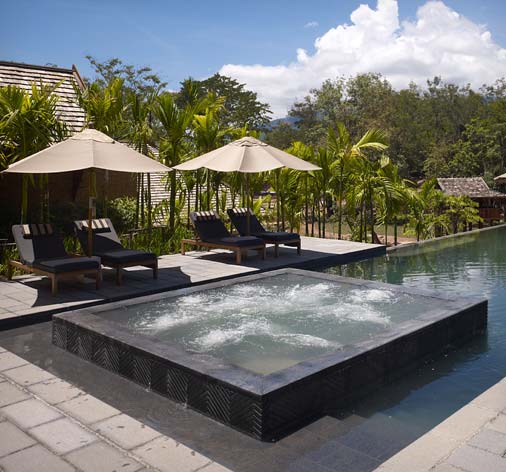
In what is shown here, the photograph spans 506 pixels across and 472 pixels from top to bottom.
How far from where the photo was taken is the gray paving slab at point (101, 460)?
3.14 metres

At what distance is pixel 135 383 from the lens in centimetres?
462

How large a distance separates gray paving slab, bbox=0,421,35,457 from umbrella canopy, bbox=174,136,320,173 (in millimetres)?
6476

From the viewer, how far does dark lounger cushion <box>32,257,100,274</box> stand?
7246 millimetres

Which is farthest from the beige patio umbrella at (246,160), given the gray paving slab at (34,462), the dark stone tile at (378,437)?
the gray paving slab at (34,462)

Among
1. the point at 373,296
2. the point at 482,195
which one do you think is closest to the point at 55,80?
the point at 373,296

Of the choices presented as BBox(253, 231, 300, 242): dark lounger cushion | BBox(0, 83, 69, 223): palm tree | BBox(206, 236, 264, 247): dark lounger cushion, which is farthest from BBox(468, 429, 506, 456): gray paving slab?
BBox(0, 83, 69, 223): palm tree

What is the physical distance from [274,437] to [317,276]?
15.1ft

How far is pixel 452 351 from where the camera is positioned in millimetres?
5551

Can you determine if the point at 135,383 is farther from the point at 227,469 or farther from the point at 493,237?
the point at 493,237

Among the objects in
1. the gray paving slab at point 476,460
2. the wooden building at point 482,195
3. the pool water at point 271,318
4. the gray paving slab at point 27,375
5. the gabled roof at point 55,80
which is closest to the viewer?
the gray paving slab at point 476,460

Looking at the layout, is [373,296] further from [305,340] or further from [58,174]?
[58,174]

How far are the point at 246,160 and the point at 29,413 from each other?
6.79 m

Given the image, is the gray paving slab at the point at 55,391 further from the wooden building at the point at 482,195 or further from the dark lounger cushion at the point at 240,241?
the wooden building at the point at 482,195

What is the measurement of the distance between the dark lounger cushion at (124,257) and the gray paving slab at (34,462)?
4.78 m
